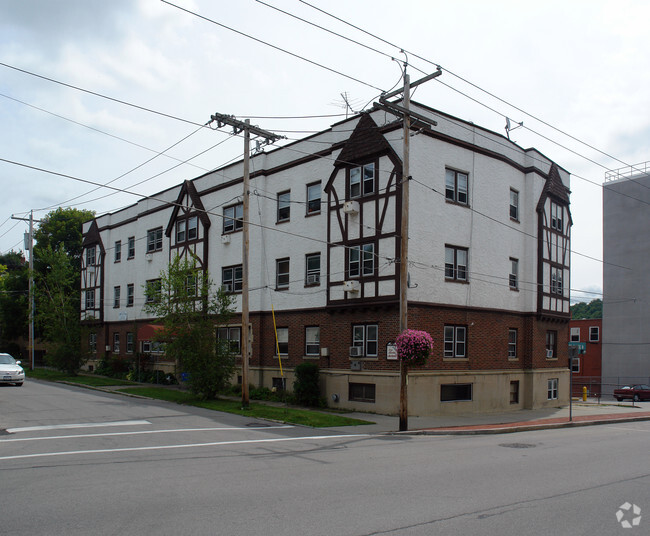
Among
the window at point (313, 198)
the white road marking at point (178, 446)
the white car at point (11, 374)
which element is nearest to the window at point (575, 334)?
the window at point (313, 198)

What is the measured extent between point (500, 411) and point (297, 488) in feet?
60.1

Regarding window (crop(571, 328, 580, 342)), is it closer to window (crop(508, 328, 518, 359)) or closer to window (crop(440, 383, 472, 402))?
window (crop(508, 328, 518, 359))

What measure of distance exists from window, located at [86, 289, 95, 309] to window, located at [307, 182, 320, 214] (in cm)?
2526

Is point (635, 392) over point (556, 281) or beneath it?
beneath

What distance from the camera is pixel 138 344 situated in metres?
38.5

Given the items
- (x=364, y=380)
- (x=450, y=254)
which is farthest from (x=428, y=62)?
(x=364, y=380)

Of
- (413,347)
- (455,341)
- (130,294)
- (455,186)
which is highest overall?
(455,186)

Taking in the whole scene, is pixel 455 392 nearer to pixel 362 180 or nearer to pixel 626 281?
pixel 362 180

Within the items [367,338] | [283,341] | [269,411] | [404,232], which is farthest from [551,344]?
[269,411]

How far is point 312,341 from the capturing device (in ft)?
85.8

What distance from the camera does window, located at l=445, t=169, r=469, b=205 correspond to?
2417 cm

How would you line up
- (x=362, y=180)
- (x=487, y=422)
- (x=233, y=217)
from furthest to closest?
(x=233, y=217) < (x=362, y=180) < (x=487, y=422)

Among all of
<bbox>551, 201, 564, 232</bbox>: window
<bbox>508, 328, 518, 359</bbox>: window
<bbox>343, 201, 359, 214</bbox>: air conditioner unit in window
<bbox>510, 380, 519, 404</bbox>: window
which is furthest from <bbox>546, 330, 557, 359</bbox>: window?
<bbox>343, 201, 359, 214</bbox>: air conditioner unit in window

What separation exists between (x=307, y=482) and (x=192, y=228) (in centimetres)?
2634
